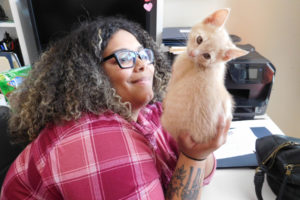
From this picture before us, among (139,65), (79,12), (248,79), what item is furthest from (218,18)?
(79,12)

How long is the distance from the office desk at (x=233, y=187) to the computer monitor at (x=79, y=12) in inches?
36.5

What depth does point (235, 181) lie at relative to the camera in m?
0.85

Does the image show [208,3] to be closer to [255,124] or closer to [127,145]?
[255,124]

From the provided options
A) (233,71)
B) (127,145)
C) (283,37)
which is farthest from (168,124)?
(283,37)

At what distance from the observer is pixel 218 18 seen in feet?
1.82

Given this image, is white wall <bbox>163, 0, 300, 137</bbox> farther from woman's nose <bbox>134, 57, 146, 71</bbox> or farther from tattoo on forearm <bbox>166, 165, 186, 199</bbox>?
tattoo on forearm <bbox>166, 165, 186, 199</bbox>

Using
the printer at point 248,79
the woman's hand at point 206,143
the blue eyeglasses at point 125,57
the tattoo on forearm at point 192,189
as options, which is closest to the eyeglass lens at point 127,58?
the blue eyeglasses at point 125,57

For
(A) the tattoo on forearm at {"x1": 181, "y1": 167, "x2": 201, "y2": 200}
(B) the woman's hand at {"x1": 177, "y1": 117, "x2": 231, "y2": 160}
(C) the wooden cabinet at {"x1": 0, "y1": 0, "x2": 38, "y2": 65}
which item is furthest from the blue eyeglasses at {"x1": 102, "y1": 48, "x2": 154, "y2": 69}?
(C) the wooden cabinet at {"x1": 0, "y1": 0, "x2": 38, "y2": 65}

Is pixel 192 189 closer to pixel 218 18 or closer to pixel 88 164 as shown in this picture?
pixel 88 164

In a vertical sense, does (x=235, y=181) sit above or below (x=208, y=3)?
below

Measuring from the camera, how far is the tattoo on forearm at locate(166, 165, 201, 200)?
2.13 ft

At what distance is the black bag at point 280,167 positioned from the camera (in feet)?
2.38

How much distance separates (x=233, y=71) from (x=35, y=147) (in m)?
1.06

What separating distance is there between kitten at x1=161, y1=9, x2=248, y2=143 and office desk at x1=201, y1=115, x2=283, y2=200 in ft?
1.11
